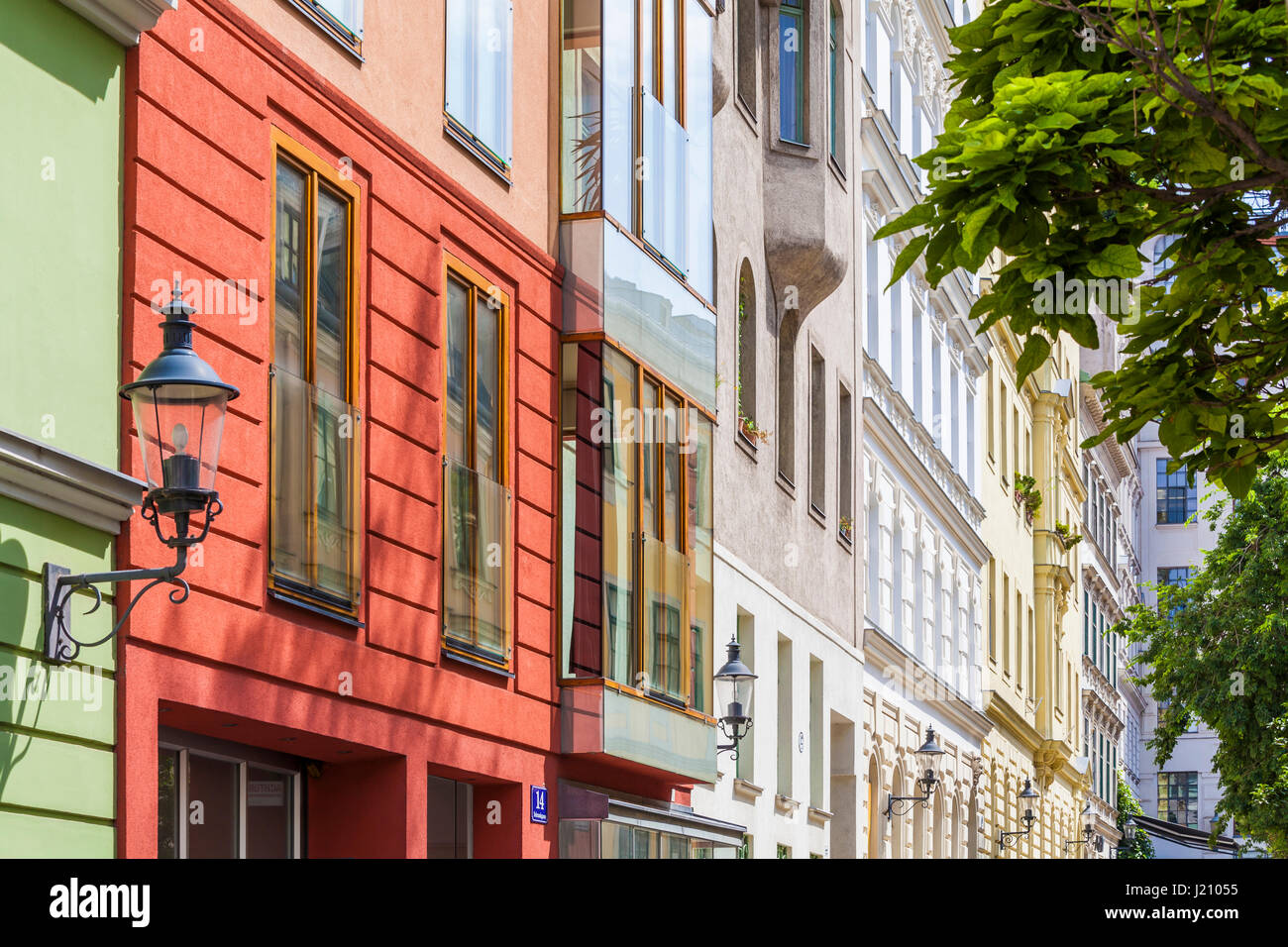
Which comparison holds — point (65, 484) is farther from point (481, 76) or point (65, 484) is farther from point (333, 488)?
point (481, 76)

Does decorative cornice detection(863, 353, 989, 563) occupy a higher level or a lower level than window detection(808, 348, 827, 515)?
higher

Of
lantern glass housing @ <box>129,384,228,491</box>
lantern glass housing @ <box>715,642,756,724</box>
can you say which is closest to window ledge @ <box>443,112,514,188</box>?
lantern glass housing @ <box>715,642,756,724</box>

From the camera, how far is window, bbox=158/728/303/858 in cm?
1228

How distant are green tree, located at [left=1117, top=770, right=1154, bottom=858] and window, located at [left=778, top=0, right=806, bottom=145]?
41.4 meters

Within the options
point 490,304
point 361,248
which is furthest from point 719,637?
point 361,248

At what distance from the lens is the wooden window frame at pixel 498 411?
1535cm

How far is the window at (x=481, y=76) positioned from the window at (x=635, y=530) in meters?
2.04

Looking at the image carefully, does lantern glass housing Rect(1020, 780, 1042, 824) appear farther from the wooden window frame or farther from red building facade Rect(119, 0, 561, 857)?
the wooden window frame

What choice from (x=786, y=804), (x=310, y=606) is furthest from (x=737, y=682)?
(x=310, y=606)

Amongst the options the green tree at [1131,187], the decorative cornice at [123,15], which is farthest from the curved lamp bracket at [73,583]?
the green tree at [1131,187]

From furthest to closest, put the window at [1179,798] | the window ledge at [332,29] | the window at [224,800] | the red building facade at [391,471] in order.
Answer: the window at [1179,798] → the window ledge at [332,29] → the window at [224,800] → the red building facade at [391,471]

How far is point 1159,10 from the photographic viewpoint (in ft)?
35.4

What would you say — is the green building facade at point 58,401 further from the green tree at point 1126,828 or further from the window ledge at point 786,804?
the green tree at point 1126,828

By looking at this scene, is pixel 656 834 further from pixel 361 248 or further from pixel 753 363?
pixel 753 363
